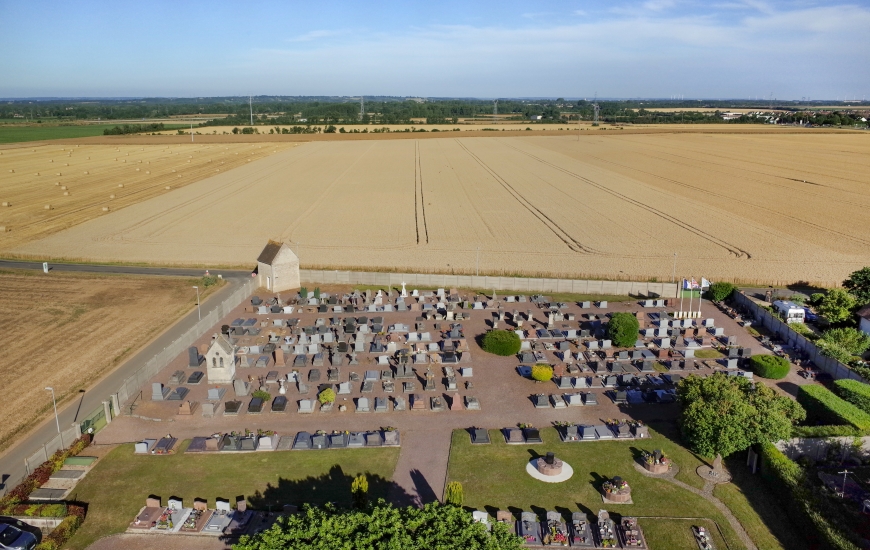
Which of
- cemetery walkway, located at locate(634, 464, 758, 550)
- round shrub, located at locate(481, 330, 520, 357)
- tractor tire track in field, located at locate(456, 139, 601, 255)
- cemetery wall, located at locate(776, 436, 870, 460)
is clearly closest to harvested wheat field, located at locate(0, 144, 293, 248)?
tractor tire track in field, located at locate(456, 139, 601, 255)

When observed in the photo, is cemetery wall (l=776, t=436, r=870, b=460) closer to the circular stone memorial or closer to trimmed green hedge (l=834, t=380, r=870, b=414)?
trimmed green hedge (l=834, t=380, r=870, b=414)

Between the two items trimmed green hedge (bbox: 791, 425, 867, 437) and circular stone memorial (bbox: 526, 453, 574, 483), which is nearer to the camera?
circular stone memorial (bbox: 526, 453, 574, 483)

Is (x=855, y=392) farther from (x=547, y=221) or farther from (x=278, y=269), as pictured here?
(x=547, y=221)

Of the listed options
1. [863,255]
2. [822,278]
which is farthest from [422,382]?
[863,255]

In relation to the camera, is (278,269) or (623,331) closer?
(623,331)

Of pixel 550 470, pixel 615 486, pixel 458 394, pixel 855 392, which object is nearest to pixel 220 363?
pixel 458 394

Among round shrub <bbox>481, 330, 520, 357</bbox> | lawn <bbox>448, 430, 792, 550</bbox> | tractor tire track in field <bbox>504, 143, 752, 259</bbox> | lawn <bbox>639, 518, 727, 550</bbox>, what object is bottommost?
lawn <bbox>639, 518, 727, 550</bbox>

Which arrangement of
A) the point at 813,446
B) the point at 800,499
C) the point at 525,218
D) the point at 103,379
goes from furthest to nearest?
the point at 525,218
the point at 103,379
the point at 813,446
the point at 800,499
